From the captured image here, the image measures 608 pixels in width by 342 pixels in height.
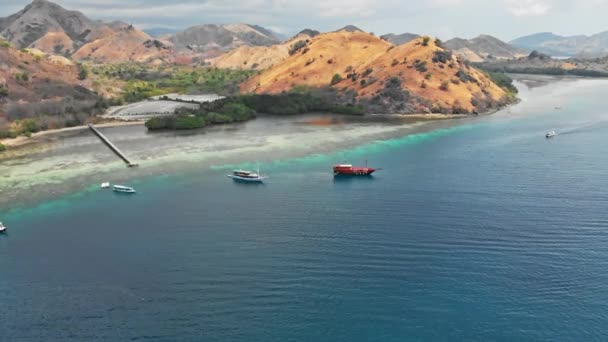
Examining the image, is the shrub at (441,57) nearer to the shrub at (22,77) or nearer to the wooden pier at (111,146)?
the wooden pier at (111,146)

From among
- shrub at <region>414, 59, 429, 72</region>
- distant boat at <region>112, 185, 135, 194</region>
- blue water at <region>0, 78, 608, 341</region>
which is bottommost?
blue water at <region>0, 78, 608, 341</region>

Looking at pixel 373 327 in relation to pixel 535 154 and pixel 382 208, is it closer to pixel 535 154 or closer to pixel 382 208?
pixel 382 208

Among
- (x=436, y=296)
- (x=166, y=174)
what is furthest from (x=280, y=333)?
(x=166, y=174)

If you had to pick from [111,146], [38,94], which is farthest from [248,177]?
[38,94]

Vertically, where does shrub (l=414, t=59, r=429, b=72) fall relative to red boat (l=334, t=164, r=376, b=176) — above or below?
above

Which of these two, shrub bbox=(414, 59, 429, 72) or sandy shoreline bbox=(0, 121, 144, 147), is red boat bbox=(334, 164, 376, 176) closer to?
sandy shoreline bbox=(0, 121, 144, 147)

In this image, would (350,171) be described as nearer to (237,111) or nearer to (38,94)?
(237,111)

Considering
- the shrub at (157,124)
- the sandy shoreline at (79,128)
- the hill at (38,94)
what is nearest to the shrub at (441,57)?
the sandy shoreline at (79,128)

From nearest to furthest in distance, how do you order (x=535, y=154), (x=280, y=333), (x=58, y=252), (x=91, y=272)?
1. (x=280, y=333)
2. (x=91, y=272)
3. (x=58, y=252)
4. (x=535, y=154)

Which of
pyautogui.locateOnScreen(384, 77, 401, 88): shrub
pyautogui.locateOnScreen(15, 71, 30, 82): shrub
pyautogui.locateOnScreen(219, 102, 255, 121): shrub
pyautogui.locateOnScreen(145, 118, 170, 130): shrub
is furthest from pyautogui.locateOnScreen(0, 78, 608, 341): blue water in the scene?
pyautogui.locateOnScreen(15, 71, 30, 82): shrub
